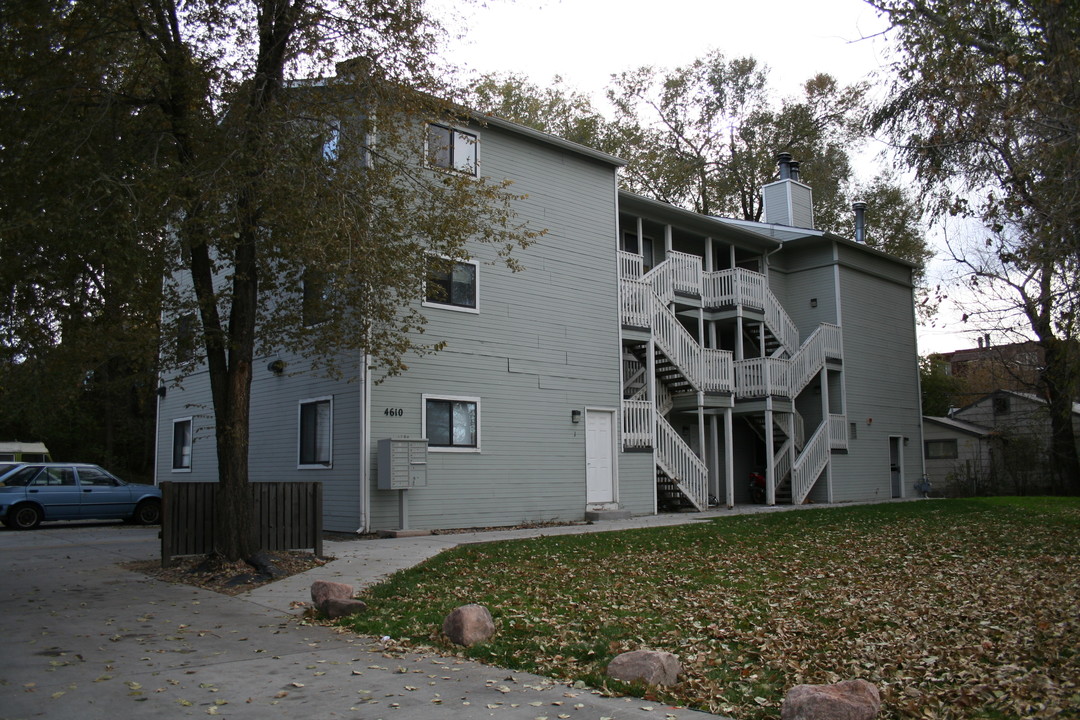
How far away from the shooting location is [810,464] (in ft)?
82.9

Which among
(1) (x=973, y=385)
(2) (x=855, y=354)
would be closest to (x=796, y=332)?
(2) (x=855, y=354)

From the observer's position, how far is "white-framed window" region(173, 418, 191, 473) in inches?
893

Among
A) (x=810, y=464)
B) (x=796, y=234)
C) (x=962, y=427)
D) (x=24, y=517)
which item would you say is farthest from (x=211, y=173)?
(x=962, y=427)

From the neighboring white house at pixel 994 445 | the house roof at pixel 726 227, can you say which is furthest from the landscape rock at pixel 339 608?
the neighboring white house at pixel 994 445

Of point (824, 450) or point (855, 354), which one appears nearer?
point (824, 450)

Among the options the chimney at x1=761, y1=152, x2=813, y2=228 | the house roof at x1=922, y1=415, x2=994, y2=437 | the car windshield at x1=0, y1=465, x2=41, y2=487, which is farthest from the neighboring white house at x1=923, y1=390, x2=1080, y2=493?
the car windshield at x1=0, y1=465, x2=41, y2=487

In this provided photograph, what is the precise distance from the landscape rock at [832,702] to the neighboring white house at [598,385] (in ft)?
38.2

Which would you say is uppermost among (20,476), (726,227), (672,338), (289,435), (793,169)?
(793,169)

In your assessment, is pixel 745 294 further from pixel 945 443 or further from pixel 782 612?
pixel 782 612

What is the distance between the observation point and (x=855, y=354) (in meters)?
28.2

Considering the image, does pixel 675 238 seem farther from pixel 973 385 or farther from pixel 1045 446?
pixel 973 385

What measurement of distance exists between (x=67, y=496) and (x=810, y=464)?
18.9 metres

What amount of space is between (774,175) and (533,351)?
23912mm

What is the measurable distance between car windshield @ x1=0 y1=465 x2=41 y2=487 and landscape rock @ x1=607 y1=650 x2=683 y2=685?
17378 millimetres
